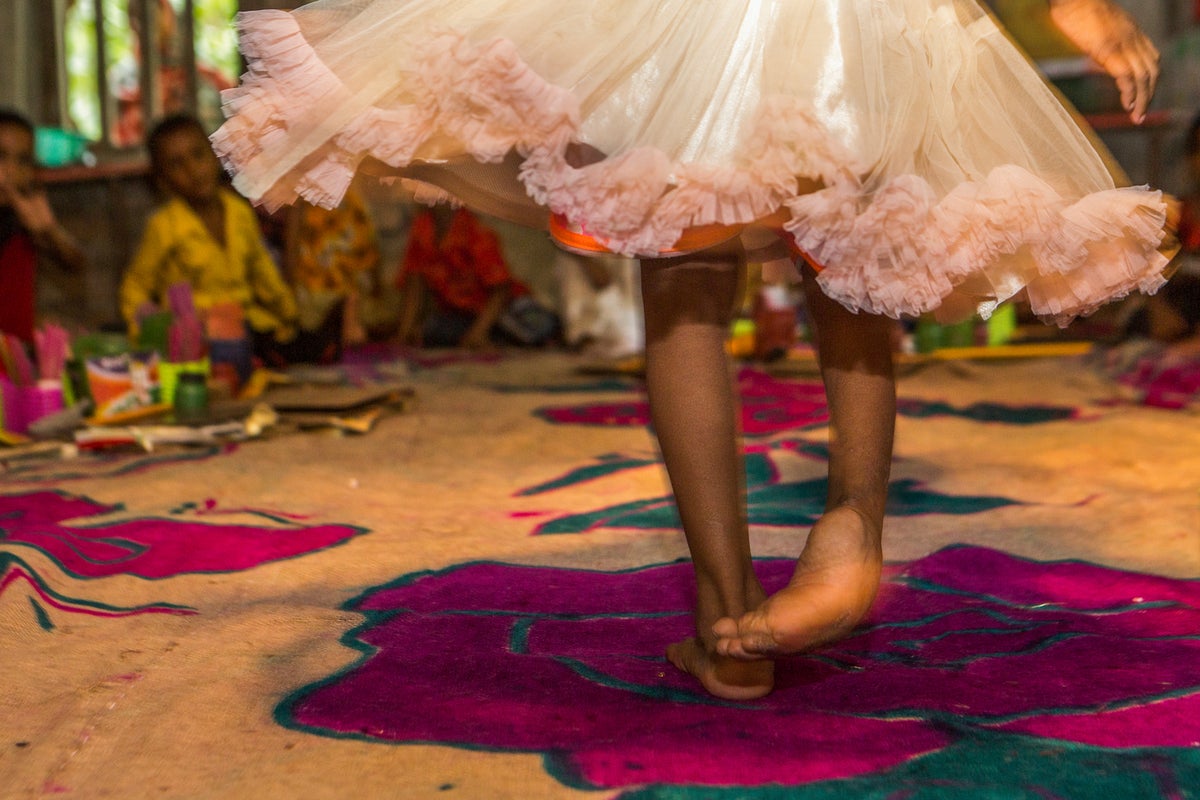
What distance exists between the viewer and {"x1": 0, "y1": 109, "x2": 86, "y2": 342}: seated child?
10.6 ft

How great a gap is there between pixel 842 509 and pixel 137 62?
540 cm

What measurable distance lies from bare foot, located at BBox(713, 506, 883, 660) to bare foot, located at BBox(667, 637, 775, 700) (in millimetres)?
47

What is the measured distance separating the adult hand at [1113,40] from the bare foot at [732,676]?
683mm

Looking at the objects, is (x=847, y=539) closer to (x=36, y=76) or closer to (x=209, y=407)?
(x=209, y=407)

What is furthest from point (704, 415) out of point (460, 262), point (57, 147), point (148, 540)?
point (57, 147)

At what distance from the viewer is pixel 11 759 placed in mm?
908

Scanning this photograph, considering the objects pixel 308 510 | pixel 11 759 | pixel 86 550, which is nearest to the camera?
pixel 11 759

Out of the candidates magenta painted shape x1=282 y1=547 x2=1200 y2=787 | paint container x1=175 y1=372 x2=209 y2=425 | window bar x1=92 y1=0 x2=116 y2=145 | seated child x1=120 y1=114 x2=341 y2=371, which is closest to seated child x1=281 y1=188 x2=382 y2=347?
seated child x1=120 y1=114 x2=341 y2=371

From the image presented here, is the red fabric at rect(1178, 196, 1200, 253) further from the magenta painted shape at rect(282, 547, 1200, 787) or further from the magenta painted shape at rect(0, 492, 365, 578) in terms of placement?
the magenta painted shape at rect(0, 492, 365, 578)

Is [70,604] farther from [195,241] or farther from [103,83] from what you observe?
[103,83]

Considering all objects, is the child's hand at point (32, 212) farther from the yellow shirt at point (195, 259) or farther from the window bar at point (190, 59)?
the window bar at point (190, 59)

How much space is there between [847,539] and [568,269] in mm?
4401

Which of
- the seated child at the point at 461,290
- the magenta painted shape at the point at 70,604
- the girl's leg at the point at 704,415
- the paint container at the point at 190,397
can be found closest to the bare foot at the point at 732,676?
the girl's leg at the point at 704,415

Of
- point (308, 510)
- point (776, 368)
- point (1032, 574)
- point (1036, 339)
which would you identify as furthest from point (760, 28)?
point (1036, 339)
